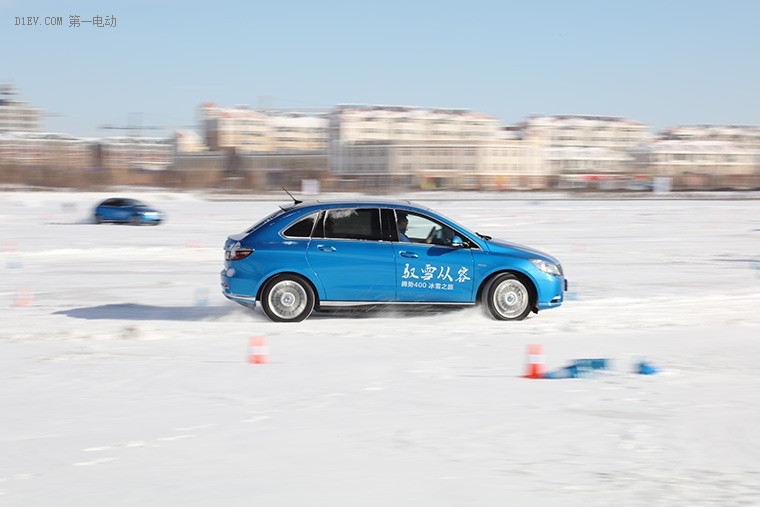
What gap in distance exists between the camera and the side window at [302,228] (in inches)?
427

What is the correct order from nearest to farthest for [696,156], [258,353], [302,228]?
[258,353] → [302,228] → [696,156]

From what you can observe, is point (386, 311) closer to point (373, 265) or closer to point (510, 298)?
point (373, 265)

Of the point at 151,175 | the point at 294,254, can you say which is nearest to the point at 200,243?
the point at 294,254

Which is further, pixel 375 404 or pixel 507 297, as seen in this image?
pixel 507 297

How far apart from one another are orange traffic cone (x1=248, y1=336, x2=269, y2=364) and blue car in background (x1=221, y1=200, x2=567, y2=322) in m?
1.74

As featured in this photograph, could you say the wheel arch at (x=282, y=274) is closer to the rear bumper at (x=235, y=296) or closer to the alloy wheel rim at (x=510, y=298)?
the rear bumper at (x=235, y=296)

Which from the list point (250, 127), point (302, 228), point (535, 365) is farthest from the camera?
point (250, 127)

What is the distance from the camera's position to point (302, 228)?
10883 mm

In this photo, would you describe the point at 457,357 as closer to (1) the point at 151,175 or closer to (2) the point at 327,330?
(2) the point at 327,330

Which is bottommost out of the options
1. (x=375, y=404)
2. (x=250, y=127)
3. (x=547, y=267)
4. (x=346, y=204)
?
(x=375, y=404)

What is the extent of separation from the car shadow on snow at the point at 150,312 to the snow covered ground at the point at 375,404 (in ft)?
0.20

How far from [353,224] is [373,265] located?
1.84ft

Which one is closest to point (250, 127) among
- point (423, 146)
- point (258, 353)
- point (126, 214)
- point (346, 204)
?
point (423, 146)

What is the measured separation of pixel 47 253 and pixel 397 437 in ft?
54.9
